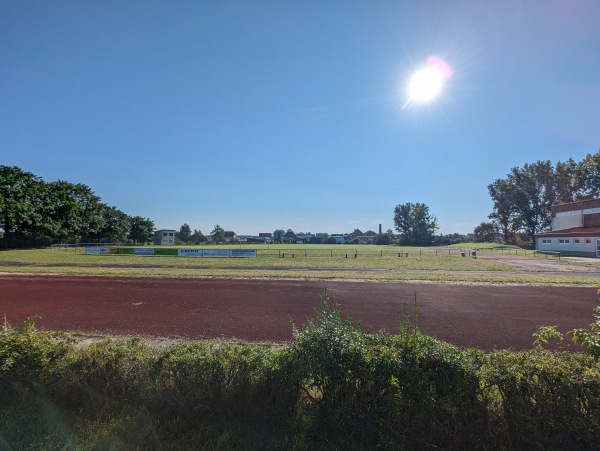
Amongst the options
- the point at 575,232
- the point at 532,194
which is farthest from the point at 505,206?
the point at 575,232

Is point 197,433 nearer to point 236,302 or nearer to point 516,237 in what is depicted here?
point 236,302

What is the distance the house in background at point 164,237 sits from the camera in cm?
10909

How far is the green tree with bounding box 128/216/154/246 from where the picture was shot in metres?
86.6

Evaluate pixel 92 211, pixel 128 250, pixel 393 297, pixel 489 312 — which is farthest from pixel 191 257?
pixel 92 211

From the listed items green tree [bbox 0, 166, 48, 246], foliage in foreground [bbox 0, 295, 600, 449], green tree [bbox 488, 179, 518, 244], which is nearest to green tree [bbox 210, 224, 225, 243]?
green tree [bbox 0, 166, 48, 246]

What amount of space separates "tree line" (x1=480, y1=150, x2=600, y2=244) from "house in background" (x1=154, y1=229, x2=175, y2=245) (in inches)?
4239

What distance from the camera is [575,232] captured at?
43.2 m

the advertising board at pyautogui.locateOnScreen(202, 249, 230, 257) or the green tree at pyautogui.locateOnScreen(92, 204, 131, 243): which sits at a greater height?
the green tree at pyautogui.locateOnScreen(92, 204, 131, 243)

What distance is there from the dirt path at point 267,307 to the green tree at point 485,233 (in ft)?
346

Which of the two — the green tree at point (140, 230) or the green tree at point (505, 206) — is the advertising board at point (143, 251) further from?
the green tree at point (505, 206)

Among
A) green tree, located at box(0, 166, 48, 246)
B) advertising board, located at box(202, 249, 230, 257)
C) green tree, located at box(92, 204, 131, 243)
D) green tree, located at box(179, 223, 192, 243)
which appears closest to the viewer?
advertising board, located at box(202, 249, 230, 257)

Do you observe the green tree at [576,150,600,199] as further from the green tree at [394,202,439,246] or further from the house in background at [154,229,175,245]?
the house in background at [154,229,175,245]

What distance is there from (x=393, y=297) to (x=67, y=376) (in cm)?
1205

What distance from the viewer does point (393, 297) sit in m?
13.3
